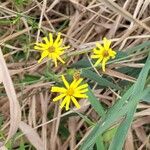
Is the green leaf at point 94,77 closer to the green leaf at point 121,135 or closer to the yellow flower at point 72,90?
the yellow flower at point 72,90

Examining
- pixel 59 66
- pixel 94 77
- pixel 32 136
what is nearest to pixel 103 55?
pixel 94 77

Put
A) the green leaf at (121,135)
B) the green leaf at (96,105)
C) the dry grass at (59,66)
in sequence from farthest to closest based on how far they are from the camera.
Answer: the dry grass at (59,66) → the green leaf at (96,105) → the green leaf at (121,135)

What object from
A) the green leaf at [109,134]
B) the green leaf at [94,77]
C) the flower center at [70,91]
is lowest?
the green leaf at [109,134]

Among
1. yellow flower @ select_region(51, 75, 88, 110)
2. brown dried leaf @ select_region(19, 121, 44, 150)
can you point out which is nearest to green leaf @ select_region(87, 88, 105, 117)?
yellow flower @ select_region(51, 75, 88, 110)

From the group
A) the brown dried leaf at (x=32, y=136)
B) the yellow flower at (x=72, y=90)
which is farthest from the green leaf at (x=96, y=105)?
the brown dried leaf at (x=32, y=136)

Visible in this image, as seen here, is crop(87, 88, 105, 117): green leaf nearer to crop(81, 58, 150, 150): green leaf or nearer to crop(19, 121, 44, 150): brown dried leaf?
crop(81, 58, 150, 150): green leaf

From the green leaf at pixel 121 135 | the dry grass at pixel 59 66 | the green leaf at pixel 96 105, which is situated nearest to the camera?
the green leaf at pixel 121 135

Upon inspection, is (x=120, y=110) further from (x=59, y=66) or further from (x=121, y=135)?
(x=59, y=66)

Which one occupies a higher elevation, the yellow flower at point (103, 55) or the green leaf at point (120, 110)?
the yellow flower at point (103, 55)

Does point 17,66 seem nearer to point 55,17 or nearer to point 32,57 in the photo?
point 32,57

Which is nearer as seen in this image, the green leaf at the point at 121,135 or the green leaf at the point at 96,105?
the green leaf at the point at 121,135
